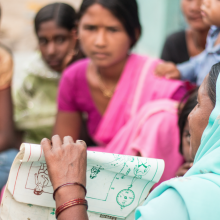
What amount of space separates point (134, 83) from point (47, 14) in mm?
1007

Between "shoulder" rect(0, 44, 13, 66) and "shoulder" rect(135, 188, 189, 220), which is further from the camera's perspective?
"shoulder" rect(0, 44, 13, 66)

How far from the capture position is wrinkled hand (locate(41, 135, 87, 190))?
1.07m

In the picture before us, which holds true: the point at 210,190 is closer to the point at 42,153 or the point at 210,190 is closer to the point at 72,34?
the point at 42,153

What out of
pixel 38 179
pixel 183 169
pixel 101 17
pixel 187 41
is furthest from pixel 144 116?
pixel 187 41

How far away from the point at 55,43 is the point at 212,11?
140 cm

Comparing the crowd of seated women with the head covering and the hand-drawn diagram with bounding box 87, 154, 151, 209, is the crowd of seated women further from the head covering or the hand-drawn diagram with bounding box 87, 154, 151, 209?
the hand-drawn diagram with bounding box 87, 154, 151, 209

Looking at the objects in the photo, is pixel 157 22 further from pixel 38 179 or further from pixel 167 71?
pixel 38 179

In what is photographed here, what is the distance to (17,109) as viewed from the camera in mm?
3045

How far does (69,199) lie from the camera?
3.38 feet

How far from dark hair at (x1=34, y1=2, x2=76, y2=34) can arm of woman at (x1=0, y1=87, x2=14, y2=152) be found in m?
0.66

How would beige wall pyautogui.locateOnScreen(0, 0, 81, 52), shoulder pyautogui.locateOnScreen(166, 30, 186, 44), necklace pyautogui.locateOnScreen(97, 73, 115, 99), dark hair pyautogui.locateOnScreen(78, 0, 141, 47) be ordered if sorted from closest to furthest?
dark hair pyautogui.locateOnScreen(78, 0, 141, 47), necklace pyautogui.locateOnScreen(97, 73, 115, 99), shoulder pyautogui.locateOnScreen(166, 30, 186, 44), beige wall pyautogui.locateOnScreen(0, 0, 81, 52)

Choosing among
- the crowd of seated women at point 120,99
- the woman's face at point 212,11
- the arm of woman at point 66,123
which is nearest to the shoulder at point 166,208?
the crowd of seated women at point 120,99

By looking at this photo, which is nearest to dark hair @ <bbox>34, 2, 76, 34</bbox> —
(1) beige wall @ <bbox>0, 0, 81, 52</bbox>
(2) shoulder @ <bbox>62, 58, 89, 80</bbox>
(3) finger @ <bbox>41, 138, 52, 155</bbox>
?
(2) shoulder @ <bbox>62, 58, 89, 80</bbox>

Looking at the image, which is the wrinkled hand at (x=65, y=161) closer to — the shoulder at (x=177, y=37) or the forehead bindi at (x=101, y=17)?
the forehead bindi at (x=101, y=17)
